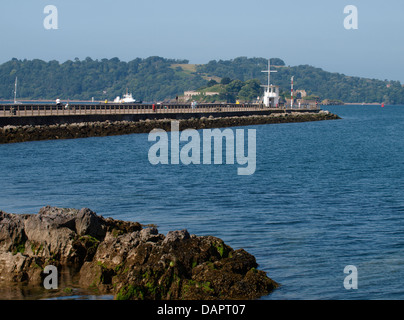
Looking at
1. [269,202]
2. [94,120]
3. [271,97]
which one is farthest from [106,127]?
[271,97]

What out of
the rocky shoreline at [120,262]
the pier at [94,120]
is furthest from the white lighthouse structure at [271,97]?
the rocky shoreline at [120,262]

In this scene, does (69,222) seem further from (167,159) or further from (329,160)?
(329,160)

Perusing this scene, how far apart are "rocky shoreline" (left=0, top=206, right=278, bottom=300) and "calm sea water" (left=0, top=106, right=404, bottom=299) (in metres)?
0.97

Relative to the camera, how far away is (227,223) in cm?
1905

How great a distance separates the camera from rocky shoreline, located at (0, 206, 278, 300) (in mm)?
12477

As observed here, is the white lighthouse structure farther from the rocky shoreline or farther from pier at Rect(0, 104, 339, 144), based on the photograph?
the rocky shoreline

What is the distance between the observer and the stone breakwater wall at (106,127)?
158 ft

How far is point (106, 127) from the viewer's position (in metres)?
58.8

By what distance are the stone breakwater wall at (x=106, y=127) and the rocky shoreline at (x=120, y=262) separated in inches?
1276

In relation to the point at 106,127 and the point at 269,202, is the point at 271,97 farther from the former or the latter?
the point at 269,202

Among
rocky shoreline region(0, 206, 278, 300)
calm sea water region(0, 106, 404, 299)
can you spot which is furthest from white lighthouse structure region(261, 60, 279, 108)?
rocky shoreline region(0, 206, 278, 300)

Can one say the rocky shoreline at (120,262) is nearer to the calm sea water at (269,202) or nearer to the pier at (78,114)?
the calm sea water at (269,202)
